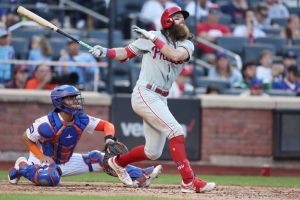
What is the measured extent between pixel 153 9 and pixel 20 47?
2.69 m

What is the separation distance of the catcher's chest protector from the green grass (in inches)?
49.4

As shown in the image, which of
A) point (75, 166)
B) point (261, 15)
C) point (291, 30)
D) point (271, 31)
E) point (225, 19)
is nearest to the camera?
point (75, 166)

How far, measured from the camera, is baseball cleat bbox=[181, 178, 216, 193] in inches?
374

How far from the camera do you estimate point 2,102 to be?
49.2ft

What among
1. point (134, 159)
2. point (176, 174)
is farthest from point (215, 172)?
point (134, 159)

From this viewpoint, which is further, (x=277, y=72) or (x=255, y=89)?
(x=277, y=72)

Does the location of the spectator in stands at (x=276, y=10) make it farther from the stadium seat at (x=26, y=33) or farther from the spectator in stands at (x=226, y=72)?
the stadium seat at (x=26, y=33)

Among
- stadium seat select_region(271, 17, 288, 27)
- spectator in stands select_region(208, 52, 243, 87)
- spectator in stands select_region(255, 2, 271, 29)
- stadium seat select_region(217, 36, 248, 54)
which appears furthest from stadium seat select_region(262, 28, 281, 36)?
spectator in stands select_region(208, 52, 243, 87)

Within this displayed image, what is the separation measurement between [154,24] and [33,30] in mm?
2100

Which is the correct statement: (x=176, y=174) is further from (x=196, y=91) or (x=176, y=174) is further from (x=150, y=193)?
(x=150, y=193)

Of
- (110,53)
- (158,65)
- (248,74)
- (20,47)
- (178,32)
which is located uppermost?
(178,32)

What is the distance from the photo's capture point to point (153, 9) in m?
17.0

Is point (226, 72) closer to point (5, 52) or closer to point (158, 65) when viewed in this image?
point (5, 52)

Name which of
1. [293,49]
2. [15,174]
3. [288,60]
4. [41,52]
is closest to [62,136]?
[15,174]
